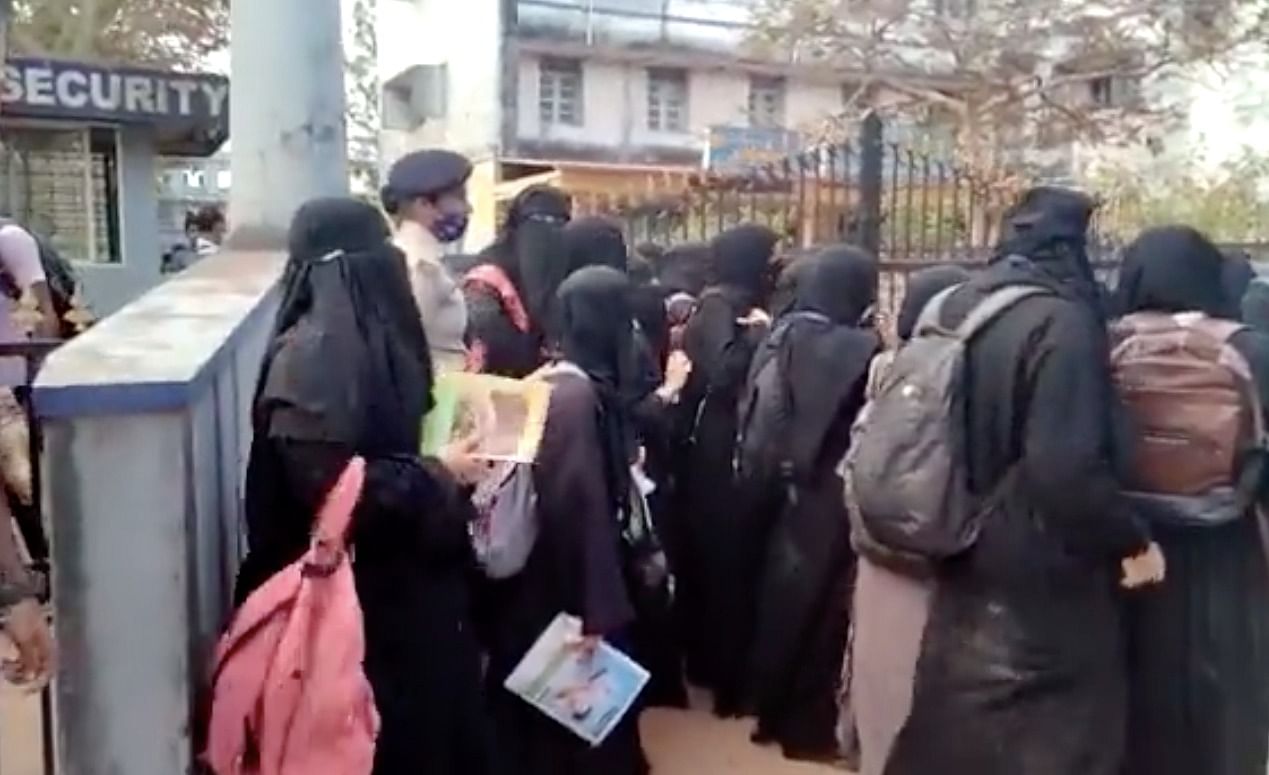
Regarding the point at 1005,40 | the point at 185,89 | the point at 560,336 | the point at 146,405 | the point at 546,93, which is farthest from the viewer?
the point at 546,93

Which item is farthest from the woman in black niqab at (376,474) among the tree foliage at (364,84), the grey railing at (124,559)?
the tree foliage at (364,84)

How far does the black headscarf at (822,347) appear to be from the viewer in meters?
5.54

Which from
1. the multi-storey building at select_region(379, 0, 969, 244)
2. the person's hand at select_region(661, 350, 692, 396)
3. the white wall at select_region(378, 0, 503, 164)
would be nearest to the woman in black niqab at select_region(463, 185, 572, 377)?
the person's hand at select_region(661, 350, 692, 396)

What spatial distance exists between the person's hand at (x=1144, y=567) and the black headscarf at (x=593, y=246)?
2.39 m

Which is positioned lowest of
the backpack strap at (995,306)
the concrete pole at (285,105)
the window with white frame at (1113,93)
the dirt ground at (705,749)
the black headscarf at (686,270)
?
the dirt ground at (705,749)

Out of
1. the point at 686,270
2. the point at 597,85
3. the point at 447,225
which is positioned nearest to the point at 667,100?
the point at 597,85

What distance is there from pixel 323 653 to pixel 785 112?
106 ft

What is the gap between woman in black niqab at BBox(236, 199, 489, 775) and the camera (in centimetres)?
330

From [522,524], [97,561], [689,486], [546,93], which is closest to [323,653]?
[97,561]

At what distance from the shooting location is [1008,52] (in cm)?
2038

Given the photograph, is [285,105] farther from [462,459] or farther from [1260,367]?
[1260,367]

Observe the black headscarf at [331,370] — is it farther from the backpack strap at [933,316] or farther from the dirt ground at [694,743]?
the dirt ground at [694,743]

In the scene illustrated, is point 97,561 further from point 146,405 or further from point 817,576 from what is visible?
point 817,576

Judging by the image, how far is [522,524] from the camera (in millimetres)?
4496
